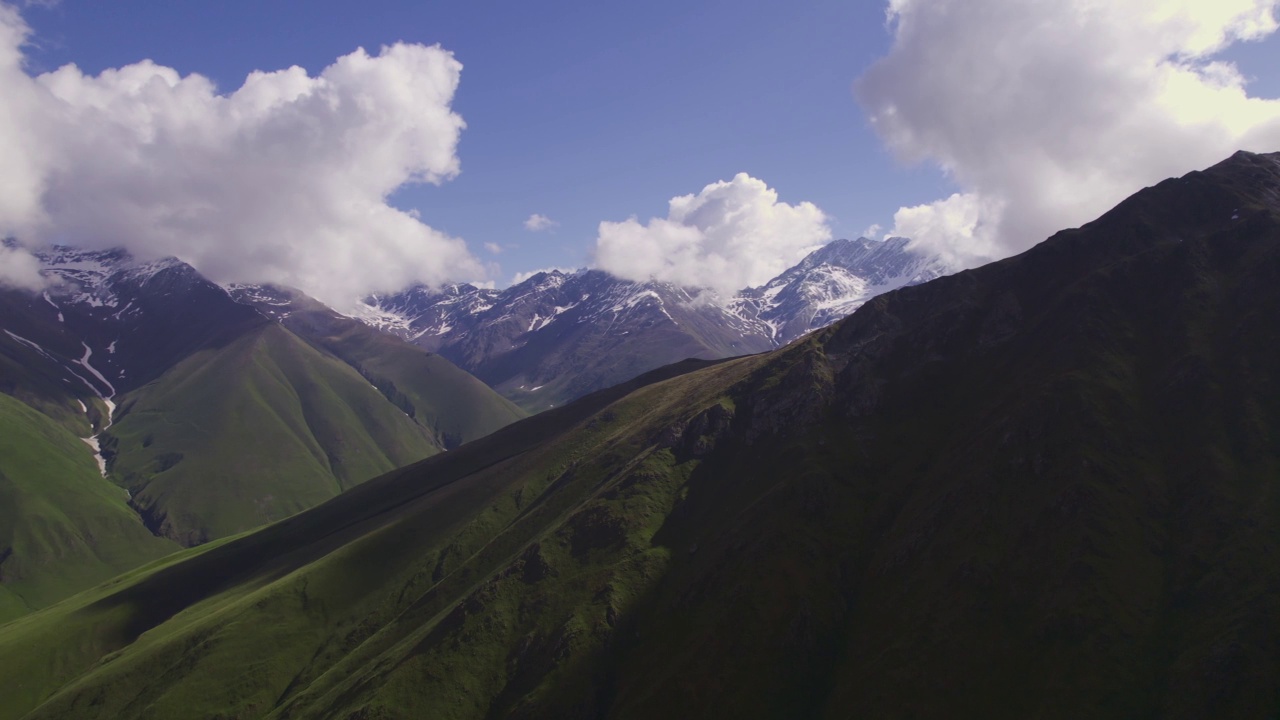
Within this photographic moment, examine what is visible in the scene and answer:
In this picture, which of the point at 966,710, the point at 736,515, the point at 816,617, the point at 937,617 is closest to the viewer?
the point at 966,710

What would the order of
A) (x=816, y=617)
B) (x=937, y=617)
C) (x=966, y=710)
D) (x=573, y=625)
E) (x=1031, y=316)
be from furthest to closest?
(x=1031, y=316), (x=573, y=625), (x=816, y=617), (x=937, y=617), (x=966, y=710)

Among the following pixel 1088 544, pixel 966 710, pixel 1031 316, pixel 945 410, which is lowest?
pixel 966 710

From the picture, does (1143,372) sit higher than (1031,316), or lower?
lower

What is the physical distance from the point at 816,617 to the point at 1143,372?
3642 inches

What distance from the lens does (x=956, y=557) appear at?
134 metres

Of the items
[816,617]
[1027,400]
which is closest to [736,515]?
[816,617]

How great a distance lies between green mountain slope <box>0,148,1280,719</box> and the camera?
113125 mm

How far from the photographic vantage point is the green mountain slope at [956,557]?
113 metres

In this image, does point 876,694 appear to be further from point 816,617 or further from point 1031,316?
point 1031,316

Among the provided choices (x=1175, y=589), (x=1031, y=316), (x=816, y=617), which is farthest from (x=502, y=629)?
(x=1031, y=316)

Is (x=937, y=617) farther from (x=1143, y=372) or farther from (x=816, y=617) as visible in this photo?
(x=1143, y=372)

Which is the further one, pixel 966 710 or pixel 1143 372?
pixel 1143 372

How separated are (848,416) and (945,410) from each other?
24.0 m

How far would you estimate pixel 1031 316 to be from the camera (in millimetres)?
189625
